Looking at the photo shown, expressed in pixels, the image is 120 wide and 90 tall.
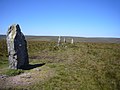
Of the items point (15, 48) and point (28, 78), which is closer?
point (28, 78)

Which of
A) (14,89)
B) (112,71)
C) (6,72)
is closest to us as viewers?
(14,89)

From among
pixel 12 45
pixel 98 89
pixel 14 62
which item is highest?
pixel 12 45

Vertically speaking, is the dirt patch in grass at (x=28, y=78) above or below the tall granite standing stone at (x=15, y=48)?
below

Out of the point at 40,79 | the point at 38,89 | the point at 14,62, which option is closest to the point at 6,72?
the point at 14,62

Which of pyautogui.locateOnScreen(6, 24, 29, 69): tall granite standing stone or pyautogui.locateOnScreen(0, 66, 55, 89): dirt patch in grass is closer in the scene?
pyautogui.locateOnScreen(0, 66, 55, 89): dirt patch in grass

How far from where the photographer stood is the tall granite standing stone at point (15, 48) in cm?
1319

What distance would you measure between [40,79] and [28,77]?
2.98 feet

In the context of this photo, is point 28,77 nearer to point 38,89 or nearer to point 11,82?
point 11,82

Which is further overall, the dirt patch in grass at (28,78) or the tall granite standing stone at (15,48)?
the tall granite standing stone at (15,48)

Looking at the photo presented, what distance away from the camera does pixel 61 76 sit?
12.1 metres

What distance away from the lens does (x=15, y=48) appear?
13.2 m

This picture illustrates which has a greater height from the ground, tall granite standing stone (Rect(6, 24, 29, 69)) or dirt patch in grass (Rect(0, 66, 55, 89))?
tall granite standing stone (Rect(6, 24, 29, 69))

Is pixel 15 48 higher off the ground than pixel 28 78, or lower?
higher

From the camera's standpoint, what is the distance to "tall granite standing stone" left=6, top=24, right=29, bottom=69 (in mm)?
13188
